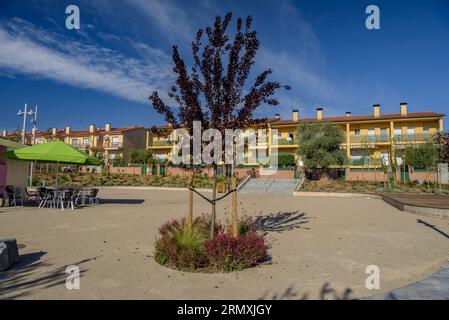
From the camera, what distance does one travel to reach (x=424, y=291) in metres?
4.32

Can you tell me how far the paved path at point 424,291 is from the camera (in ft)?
13.4

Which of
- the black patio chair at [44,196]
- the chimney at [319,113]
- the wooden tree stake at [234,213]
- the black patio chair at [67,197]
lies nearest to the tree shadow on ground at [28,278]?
the wooden tree stake at [234,213]

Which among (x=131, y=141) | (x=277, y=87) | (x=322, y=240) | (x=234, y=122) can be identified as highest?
(x=131, y=141)

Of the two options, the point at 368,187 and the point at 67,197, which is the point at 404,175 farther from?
the point at 67,197

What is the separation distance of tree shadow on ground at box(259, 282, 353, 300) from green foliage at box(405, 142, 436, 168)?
3283 cm

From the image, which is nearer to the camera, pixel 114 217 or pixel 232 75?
pixel 232 75

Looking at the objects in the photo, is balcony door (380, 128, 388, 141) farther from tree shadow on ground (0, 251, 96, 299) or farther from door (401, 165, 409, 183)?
tree shadow on ground (0, 251, 96, 299)

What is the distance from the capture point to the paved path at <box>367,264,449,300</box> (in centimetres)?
409

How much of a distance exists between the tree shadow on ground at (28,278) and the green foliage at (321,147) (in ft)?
98.6

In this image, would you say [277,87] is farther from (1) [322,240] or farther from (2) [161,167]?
(2) [161,167]

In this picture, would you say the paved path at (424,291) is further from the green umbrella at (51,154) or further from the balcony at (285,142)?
the balcony at (285,142)

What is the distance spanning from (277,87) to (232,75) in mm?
878

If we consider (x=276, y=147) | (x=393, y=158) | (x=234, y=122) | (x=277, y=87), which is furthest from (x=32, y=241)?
(x=276, y=147)
